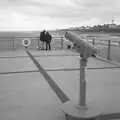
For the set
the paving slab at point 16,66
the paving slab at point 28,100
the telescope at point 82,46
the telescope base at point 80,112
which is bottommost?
the paving slab at point 28,100

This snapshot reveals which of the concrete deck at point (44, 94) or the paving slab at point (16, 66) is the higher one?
the paving slab at point (16, 66)

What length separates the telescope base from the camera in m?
3.07

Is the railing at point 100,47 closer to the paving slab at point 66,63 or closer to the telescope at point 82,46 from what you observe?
the paving slab at point 66,63

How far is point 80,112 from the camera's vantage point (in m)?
3.20

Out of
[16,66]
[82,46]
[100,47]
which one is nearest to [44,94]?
[82,46]

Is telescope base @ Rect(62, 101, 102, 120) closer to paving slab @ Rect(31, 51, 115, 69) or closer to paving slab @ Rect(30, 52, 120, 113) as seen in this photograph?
paving slab @ Rect(30, 52, 120, 113)

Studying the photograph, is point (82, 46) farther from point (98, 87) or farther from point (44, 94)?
point (98, 87)

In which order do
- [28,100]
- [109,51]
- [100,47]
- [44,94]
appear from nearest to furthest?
1. [28,100]
2. [44,94]
3. [109,51]
4. [100,47]

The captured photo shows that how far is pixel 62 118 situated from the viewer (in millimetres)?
3432

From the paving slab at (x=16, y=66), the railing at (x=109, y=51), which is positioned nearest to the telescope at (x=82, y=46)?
the railing at (x=109, y=51)

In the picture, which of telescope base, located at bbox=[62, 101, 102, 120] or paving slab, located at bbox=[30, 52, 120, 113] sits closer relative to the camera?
telescope base, located at bbox=[62, 101, 102, 120]

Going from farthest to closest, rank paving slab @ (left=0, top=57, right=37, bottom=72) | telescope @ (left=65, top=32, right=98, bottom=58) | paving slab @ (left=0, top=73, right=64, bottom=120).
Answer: paving slab @ (left=0, top=57, right=37, bottom=72), paving slab @ (left=0, top=73, right=64, bottom=120), telescope @ (left=65, top=32, right=98, bottom=58)

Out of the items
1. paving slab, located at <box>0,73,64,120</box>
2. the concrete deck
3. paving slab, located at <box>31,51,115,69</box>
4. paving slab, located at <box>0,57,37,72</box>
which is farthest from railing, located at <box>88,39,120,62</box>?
paving slab, located at <box>0,73,64,120</box>

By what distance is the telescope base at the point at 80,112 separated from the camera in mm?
3072
